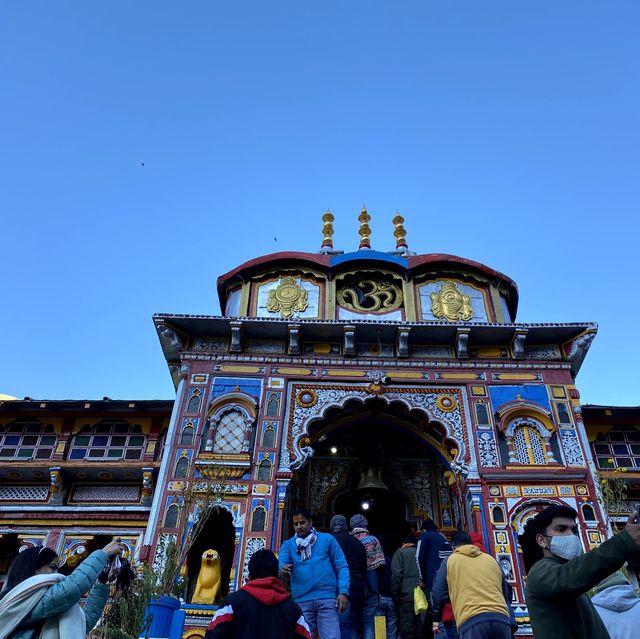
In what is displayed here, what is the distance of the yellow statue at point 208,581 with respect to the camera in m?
10.5

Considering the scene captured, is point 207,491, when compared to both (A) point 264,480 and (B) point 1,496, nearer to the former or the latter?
(A) point 264,480

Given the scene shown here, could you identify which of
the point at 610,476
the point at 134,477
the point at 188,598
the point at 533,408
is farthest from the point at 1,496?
the point at 610,476

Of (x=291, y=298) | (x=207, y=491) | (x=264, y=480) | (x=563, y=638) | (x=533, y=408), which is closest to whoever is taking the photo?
(x=563, y=638)

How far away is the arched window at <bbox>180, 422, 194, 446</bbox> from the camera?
12.1 metres

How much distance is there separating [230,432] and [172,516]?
1991 mm

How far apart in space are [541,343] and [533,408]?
5.72ft

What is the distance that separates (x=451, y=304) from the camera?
14.2 m

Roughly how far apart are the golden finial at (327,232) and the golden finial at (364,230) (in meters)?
0.84

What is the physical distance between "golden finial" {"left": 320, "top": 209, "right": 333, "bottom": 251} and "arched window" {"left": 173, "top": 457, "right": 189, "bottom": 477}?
7525 mm

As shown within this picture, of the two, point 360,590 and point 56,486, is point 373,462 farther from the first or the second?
point 56,486

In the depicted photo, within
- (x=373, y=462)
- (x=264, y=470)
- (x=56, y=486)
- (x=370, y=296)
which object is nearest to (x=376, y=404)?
(x=373, y=462)

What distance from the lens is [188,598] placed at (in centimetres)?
1107

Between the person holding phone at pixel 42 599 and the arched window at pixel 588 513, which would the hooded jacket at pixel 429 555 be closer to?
the person holding phone at pixel 42 599

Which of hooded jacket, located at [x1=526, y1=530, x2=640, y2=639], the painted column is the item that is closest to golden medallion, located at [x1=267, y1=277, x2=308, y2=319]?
the painted column
